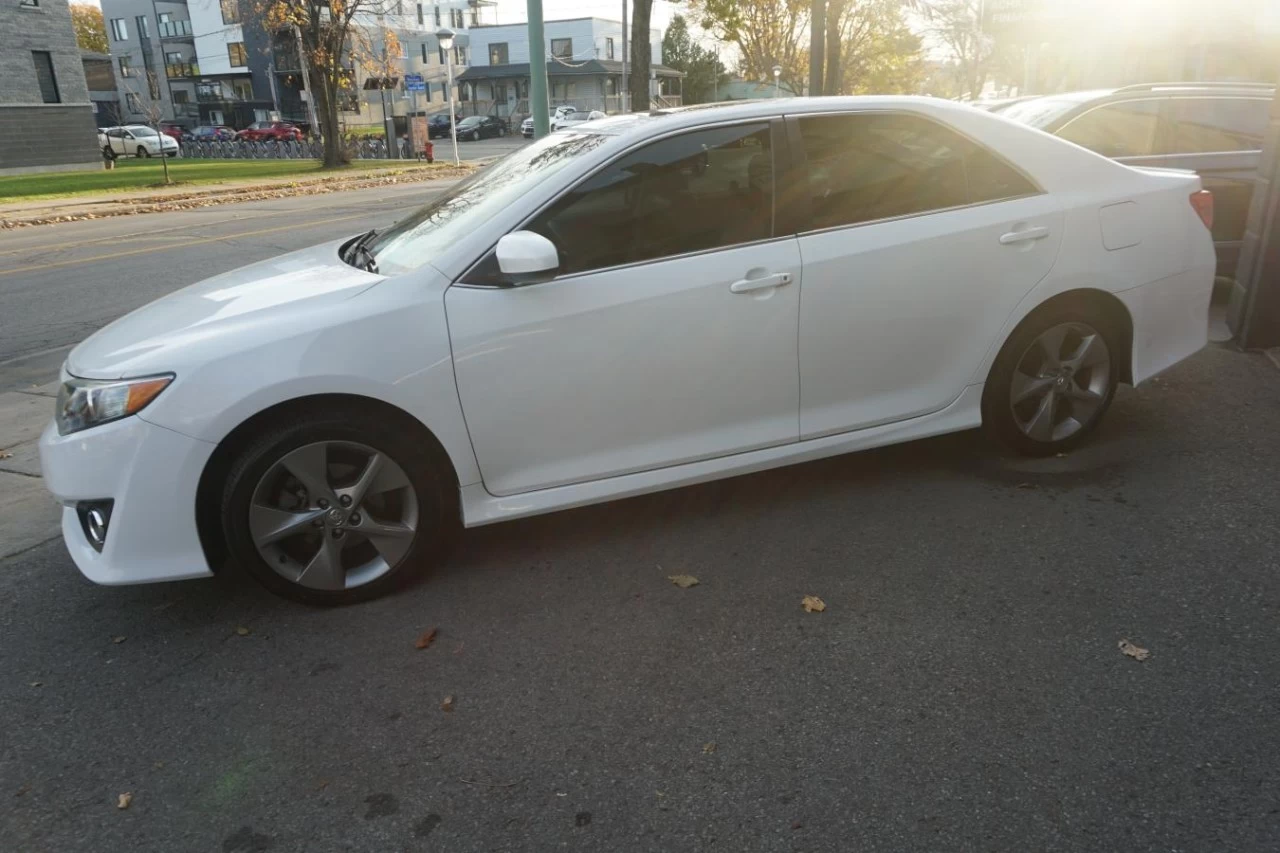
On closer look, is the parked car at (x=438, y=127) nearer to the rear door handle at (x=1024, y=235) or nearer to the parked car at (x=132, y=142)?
the parked car at (x=132, y=142)

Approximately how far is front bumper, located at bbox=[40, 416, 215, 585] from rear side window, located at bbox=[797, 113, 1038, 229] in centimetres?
253

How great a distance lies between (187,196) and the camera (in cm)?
2266

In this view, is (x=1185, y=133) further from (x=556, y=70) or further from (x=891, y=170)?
(x=556, y=70)

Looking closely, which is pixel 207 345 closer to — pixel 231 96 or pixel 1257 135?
pixel 1257 135

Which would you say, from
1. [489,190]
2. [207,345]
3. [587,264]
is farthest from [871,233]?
[207,345]

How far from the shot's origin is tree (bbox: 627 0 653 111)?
17.6 meters

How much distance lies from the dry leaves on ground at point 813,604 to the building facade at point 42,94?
39.1 metres

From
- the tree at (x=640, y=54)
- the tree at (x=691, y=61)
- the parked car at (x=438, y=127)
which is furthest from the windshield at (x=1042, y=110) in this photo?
the tree at (x=691, y=61)

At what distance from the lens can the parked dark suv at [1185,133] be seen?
7539 millimetres

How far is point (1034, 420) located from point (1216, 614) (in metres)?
1.39

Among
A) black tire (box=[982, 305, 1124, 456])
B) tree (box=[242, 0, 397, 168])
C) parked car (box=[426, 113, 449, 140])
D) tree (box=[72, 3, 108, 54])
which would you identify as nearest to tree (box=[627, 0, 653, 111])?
black tire (box=[982, 305, 1124, 456])

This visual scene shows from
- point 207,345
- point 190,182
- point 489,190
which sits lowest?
point 190,182

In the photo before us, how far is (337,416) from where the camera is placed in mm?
3404

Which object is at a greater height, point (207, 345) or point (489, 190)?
point (489, 190)
